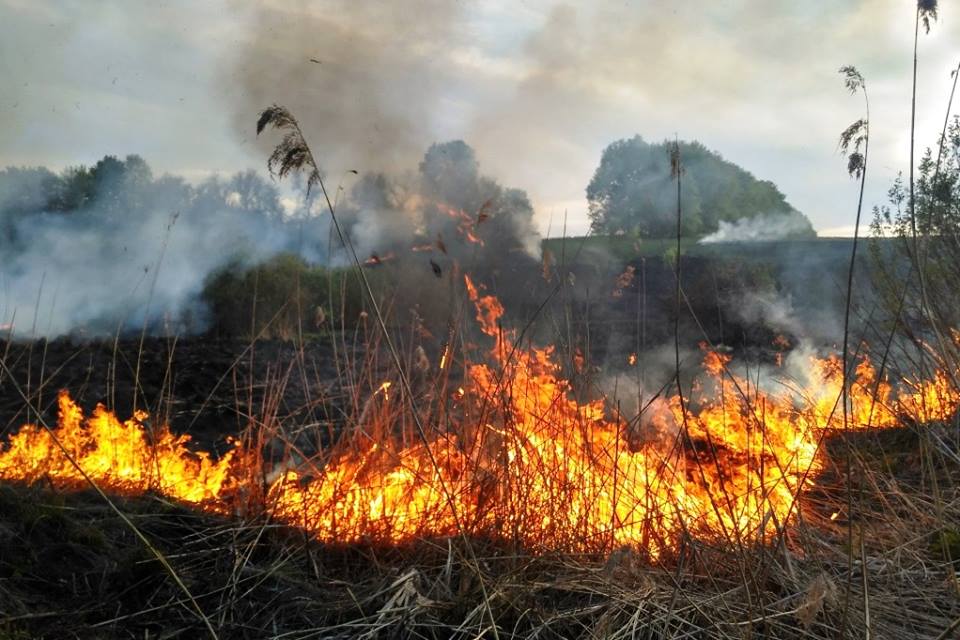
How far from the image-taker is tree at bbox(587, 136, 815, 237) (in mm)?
10875

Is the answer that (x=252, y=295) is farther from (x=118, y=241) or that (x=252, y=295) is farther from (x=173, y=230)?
(x=118, y=241)

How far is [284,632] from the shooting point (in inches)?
90.2

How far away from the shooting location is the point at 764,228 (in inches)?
668

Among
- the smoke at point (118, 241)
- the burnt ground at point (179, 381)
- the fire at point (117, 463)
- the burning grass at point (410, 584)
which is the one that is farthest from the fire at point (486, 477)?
the smoke at point (118, 241)

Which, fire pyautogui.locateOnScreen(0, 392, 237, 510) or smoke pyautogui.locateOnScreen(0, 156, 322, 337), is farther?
smoke pyautogui.locateOnScreen(0, 156, 322, 337)

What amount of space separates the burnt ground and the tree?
3.39 metres

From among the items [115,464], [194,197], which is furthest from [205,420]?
[194,197]

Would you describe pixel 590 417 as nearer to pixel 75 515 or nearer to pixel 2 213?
pixel 75 515

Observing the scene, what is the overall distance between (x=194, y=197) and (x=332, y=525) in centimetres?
1046

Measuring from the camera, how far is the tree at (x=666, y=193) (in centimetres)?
1088

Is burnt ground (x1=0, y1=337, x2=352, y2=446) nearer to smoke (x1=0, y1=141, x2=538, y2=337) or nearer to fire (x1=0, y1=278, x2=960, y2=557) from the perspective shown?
fire (x1=0, y1=278, x2=960, y2=557)

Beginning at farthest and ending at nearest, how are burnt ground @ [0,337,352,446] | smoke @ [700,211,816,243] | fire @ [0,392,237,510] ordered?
1. smoke @ [700,211,816,243]
2. burnt ground @ [0,337,352,446]
3. fire @ [0,392,237,510]

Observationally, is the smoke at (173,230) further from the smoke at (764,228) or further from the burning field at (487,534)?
the burning field at (487,534)

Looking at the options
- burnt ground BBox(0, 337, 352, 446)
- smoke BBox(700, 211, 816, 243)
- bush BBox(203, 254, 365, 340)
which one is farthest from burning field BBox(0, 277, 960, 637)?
smoke BBox(700, 211, 816, 243)
